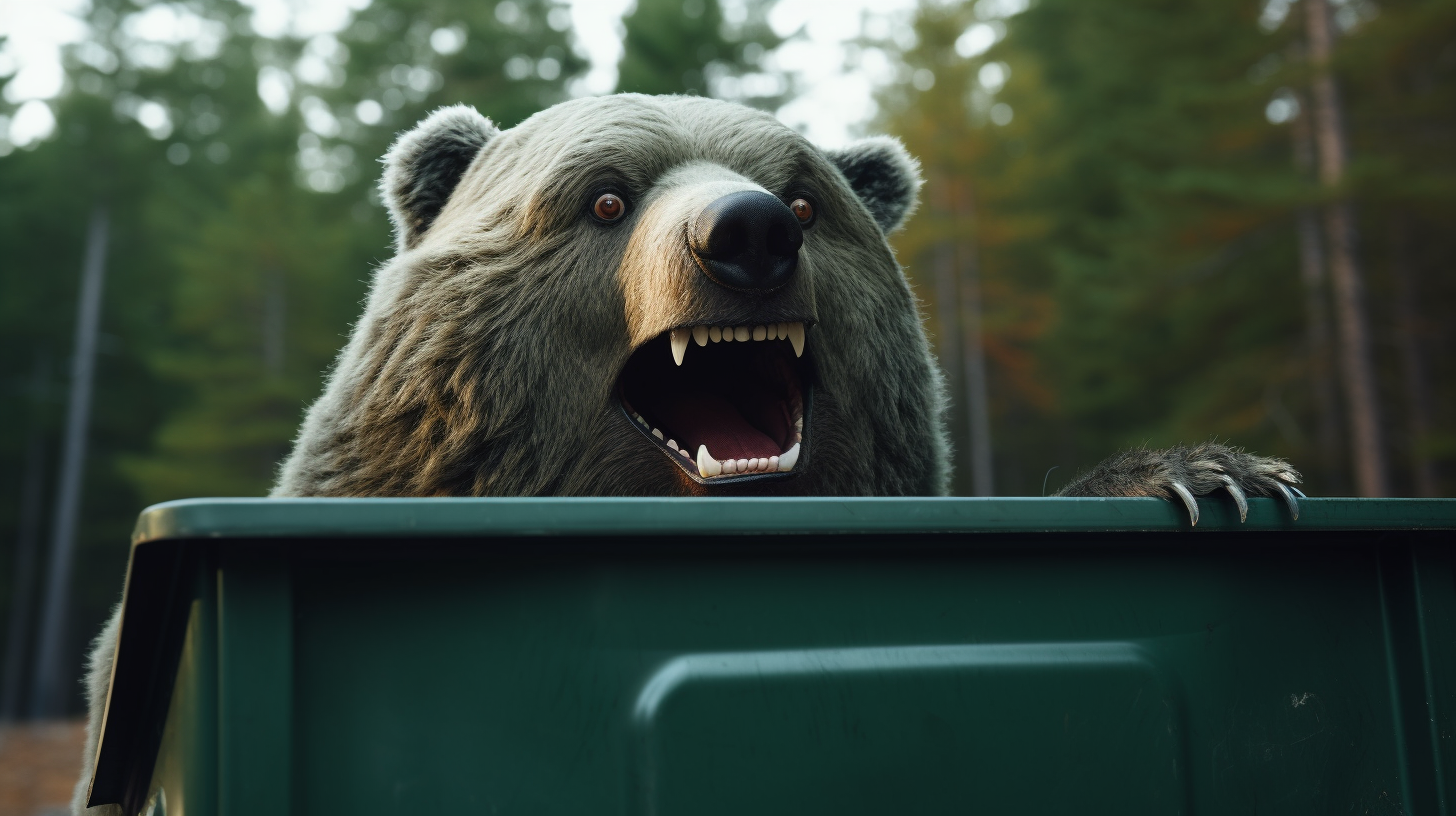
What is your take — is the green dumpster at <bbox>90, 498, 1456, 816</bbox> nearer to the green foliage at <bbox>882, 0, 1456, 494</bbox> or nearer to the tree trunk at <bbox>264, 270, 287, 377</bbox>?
the green foliage at <bbox>882, 0, 1456, 494</bbox>

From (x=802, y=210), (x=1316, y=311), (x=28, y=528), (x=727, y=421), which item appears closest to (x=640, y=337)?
(x=727, y=421)

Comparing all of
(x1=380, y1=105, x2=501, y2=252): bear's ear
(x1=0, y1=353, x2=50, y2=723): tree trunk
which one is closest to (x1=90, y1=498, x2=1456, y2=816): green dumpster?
(x1=380, y1=105, x2=501, y2=252): bear's ear

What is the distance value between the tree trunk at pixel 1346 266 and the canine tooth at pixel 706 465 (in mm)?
12581

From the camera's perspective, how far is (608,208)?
2.63 meters

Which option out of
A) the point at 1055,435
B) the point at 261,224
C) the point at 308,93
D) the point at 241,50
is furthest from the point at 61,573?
the point at 1055,435

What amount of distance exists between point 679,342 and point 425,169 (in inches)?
48.8

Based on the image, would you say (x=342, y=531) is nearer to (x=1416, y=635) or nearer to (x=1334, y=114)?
(x=1416, y=635)

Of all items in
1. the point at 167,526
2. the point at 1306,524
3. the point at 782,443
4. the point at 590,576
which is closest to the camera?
the point at 167,526

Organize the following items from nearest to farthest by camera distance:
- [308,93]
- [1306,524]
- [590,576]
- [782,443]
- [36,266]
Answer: [590,576]
[1306,524]
[782,443]
[36,266]
[308,93]

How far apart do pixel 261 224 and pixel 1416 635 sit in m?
22.7

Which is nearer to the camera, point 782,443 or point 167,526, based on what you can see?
point 167,526

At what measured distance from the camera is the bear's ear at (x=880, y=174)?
11.1 feet

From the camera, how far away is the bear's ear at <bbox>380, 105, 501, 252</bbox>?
10.3ft

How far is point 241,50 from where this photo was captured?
29.3 meters
